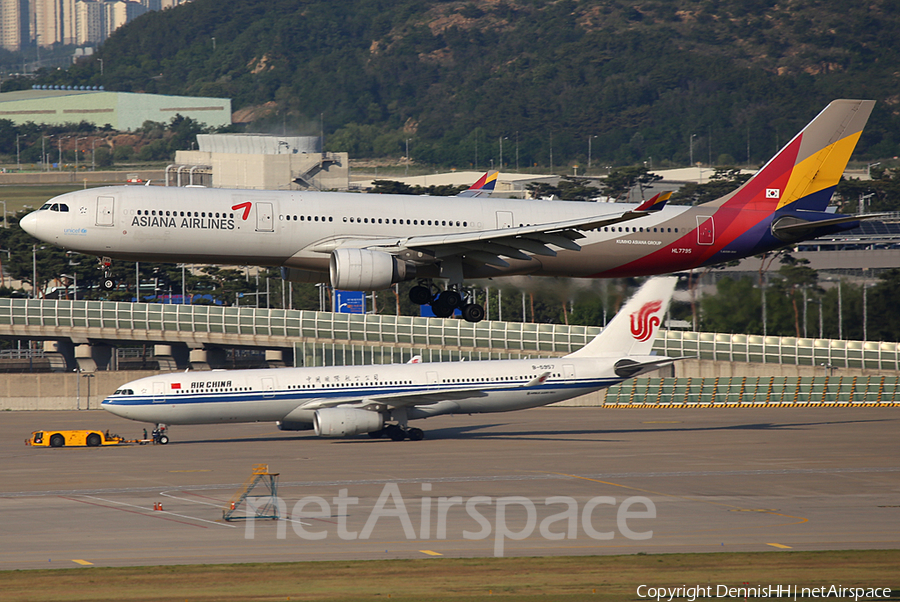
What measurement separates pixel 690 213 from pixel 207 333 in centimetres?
7001

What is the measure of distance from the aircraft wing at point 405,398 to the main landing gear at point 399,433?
5.34 ft

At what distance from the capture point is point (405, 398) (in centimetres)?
7444

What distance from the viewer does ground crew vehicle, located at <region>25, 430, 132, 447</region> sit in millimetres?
74250

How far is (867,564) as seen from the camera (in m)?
39.2

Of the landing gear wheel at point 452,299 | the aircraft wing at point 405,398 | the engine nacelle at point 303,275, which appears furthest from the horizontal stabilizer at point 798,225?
the aircraft wing at point 405,398

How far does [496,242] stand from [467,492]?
1482cm

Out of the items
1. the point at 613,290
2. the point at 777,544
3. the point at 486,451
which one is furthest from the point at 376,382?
the point at 777,544

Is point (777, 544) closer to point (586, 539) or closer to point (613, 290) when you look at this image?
point (586, 539)

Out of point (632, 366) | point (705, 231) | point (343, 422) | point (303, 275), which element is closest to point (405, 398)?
point (343, 422)

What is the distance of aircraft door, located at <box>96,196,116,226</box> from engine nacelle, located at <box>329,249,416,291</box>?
812cm

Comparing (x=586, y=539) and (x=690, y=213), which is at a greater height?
(x=690, y=213)

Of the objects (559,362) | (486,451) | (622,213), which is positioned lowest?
(486,451)

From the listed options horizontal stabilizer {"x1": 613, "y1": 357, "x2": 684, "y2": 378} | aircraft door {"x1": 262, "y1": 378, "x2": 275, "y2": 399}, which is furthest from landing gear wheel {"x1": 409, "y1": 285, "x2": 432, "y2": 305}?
horizontal stabilizer {"x1": 613, "y1": 357, "x2": 684, "y2": 378}

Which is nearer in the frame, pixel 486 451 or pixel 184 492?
pixel 184 492
